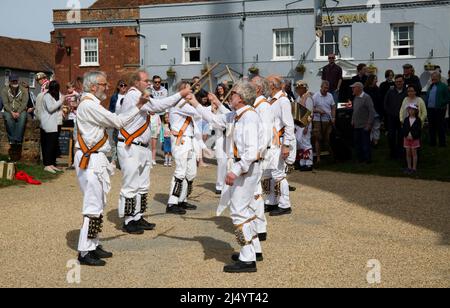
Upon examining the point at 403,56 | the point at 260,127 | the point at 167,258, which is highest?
the point at 403,56

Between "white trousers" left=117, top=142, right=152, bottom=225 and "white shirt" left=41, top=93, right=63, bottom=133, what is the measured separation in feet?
21.5

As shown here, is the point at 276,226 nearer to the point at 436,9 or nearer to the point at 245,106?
the point at 245,106

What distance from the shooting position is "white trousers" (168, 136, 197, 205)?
408 inches

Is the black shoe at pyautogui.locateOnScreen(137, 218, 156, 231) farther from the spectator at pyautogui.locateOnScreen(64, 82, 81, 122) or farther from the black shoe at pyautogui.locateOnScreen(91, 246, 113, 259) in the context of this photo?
the spectator at pyautogui.locateOnScreen(64, 82, 81, 122)

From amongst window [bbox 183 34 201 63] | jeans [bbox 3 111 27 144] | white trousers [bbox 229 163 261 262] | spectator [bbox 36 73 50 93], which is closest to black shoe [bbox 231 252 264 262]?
white trousers [bbox 229 163 261 262]

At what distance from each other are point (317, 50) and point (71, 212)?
24.0m

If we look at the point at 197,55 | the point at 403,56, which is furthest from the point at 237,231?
the point at 197,55

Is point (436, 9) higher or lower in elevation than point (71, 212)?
higher

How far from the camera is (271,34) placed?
33750mm

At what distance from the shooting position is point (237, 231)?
6.91 m

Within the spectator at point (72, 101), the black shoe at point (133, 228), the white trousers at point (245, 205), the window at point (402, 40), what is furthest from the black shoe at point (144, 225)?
the window at point (402, 40)

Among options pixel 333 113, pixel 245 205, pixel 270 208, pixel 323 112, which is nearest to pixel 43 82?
pixel 323 112

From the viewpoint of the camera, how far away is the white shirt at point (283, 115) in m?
9.94

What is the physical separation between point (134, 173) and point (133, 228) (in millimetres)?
747
